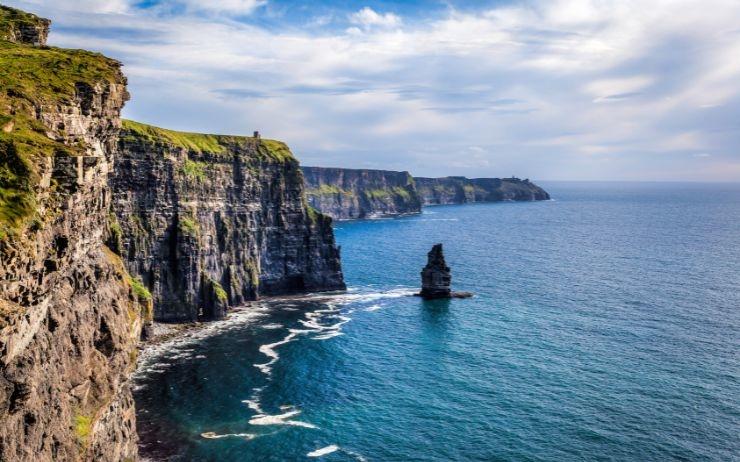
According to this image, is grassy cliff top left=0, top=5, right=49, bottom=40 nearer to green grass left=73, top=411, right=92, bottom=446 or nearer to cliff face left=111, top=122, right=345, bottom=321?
green grass left=73, top=411, right=92, bottom=446

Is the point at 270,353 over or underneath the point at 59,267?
underneath

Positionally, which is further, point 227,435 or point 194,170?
point 194,170

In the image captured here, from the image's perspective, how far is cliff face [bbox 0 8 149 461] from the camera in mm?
34844

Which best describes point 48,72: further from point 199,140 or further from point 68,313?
point 199,140

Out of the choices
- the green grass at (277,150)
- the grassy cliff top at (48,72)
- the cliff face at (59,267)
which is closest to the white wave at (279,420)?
the cliff face at (59,267)

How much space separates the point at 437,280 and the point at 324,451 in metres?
88.1

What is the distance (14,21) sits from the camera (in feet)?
225

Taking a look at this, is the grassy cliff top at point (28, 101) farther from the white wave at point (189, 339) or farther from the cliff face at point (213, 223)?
the cliff face at point (213, 223)

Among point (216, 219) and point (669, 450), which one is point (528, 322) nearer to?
point (669, 450)

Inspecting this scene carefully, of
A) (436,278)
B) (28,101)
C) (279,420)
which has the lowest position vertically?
(279,420)

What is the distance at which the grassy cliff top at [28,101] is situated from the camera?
116 ft

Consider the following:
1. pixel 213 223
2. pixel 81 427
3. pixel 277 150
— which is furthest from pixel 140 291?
pixel 277 150

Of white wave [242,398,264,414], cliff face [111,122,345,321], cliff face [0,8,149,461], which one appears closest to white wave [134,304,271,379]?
cliff face [111,122,345,321]

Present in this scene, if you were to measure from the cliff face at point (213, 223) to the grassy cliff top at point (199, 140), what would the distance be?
321 mm
